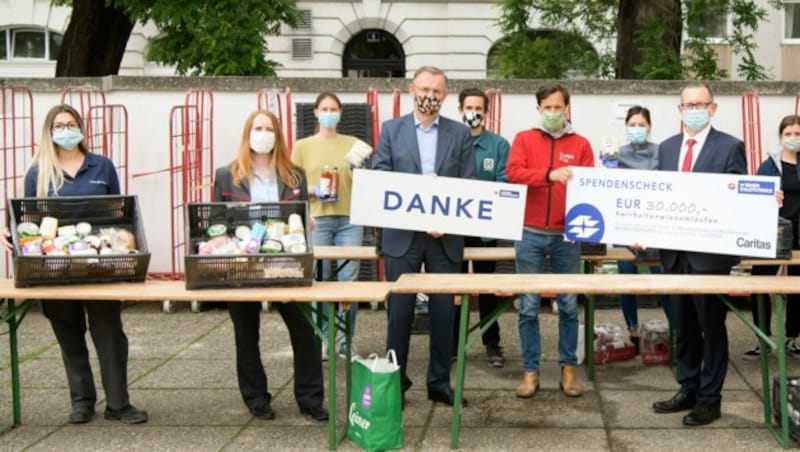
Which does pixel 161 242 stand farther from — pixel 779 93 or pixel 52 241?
pixel 779 93

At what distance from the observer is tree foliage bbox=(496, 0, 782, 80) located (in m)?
14.7

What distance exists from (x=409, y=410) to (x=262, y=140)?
6.29 ft

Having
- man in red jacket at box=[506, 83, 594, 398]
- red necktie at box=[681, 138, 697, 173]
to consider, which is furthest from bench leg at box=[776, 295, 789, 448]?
man in red jacket at box=[506, 83, 594, 398]

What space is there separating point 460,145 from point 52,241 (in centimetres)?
255

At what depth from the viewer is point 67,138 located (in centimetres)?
772

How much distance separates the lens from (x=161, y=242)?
12.6 meters

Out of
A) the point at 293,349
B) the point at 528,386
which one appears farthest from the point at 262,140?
the point at 528,386

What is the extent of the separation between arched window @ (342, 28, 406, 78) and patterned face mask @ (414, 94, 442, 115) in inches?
898

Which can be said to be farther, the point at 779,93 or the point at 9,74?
the point at 9,74

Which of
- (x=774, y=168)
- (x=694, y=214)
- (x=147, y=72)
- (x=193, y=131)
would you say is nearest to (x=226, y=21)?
Answer: (x=193, y=131)

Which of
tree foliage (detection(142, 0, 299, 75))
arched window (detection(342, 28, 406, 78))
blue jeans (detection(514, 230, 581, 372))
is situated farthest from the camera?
arched window (detection(342, 28, 406, 78))

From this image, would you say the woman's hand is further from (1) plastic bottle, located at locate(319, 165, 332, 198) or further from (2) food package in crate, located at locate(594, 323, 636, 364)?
(2) food package in crate, located at locate(594, 323, 636, 364)

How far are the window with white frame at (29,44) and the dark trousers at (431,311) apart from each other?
2420 centimetres

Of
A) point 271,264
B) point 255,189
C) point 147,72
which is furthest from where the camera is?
point 147,72
